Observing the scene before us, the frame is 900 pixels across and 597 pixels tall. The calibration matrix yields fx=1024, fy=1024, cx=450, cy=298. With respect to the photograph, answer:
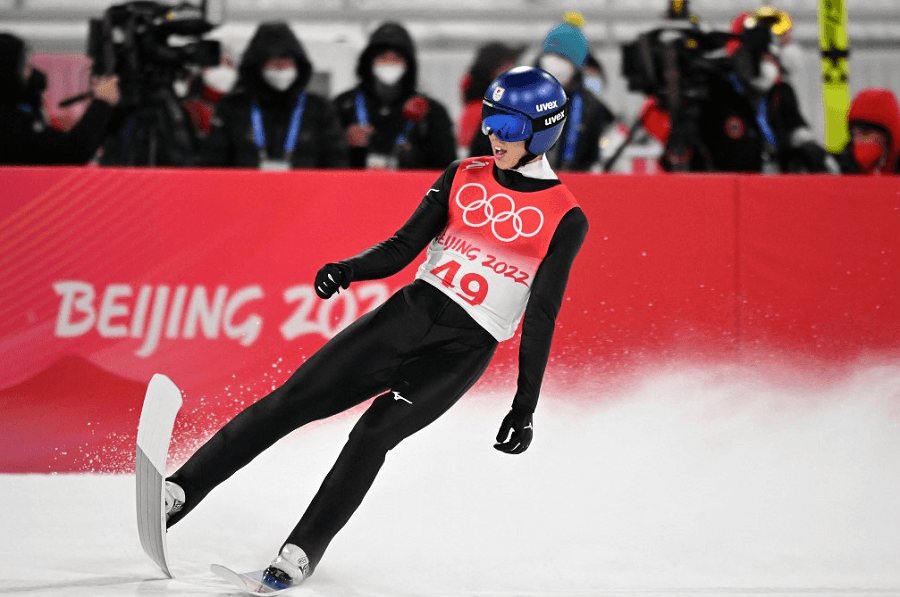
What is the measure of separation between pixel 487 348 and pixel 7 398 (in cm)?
216

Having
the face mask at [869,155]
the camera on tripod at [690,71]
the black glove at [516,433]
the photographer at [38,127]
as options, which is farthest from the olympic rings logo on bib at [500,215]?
the face mask at [869,155]

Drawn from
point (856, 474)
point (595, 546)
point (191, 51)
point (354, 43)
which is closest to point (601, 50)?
point (354, 43)

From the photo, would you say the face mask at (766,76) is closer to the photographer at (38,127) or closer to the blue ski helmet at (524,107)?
the blue ski helmet at (524,107)

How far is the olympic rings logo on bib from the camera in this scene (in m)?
3.32

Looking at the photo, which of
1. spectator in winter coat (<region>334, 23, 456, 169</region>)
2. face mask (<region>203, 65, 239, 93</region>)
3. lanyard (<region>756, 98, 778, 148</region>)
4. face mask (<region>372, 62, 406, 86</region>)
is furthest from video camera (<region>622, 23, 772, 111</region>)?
face mask (<region>203, 65, 239, 93</region>)

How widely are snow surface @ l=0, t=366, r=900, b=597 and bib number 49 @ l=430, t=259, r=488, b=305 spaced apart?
92cm

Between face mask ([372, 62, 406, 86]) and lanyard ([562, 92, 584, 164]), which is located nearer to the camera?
lanyard ([562, 92, 584, 164])

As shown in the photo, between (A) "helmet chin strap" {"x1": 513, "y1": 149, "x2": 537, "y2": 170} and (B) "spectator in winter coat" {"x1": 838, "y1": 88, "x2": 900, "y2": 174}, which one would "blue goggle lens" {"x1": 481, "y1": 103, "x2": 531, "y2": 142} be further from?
(B) "spectator in winter coat" {"x1": 838, "y1": 88, "x2": 900, "y2": 174}

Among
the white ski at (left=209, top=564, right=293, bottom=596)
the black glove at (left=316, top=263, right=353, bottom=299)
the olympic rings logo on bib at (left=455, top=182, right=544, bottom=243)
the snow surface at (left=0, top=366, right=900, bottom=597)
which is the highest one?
the olympic rings logo on bib at (left=455, top=182, right=544, bottom=243)

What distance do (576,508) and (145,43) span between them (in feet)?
9.62

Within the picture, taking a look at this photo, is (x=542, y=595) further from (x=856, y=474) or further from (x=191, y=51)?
(x=191, y=51)

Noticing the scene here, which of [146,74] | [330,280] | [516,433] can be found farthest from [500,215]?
[146,74]

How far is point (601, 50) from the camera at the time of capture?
986 centimetres

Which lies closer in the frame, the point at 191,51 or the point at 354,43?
the point at 191,51
